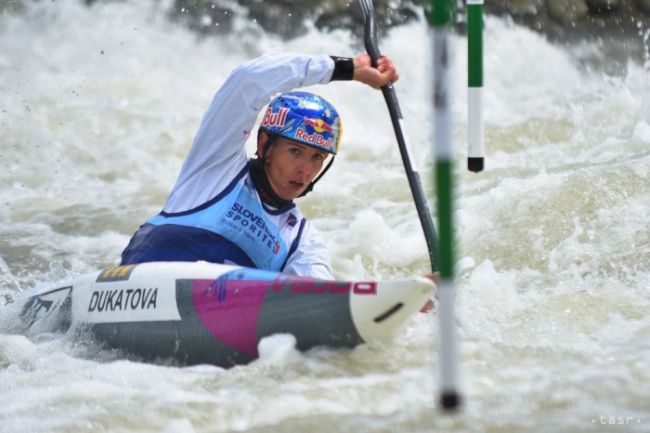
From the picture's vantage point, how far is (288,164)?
4.29 meters

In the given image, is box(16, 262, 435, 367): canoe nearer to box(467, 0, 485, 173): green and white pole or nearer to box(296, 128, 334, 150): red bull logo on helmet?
box(467, 0, 485, 173): green and white pole

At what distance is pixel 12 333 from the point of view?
460 centimetres

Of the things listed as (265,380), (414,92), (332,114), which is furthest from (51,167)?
(265,380)

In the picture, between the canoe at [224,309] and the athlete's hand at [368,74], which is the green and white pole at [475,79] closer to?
the canoe at [224,309]

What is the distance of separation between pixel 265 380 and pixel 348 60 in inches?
55.5

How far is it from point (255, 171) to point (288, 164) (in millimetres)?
146

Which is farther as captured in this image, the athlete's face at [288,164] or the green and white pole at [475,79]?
the athlete's face at [288,164]

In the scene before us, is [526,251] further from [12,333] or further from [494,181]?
[12,333]

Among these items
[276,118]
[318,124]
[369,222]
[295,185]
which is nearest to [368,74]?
[318,124]

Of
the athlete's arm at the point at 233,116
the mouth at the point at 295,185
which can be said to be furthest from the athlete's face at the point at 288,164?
the athlete's arm at the point at 233,116

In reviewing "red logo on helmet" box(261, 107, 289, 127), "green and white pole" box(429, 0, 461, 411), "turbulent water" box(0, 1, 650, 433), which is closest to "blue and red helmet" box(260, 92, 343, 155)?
"red logo on helmet" box(261, 107, 289, 127)

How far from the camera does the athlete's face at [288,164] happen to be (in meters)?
4.29

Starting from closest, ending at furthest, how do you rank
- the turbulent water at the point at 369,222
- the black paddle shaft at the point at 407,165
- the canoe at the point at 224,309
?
the turbulent water at the point at 369,222 < the canoe at the point at 224,309 < the black paddle shaft at the point at 407,165

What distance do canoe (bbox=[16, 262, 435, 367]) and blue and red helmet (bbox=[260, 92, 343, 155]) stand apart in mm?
673
